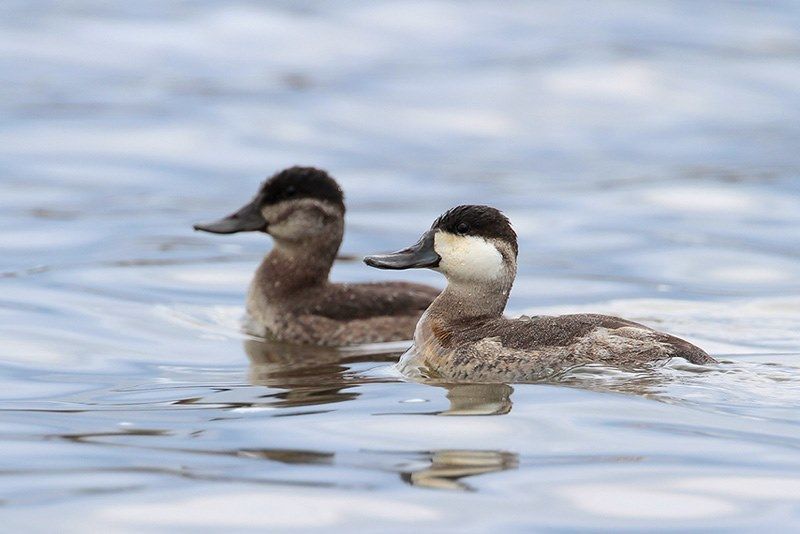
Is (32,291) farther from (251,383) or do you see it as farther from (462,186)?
(462,186)

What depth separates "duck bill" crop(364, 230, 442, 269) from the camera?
8531 mm

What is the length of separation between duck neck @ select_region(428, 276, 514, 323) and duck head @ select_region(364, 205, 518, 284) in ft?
0.10

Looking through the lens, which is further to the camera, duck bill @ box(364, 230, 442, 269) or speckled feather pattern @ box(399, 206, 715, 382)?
duck bill @ box(364, 230, 442, 269)

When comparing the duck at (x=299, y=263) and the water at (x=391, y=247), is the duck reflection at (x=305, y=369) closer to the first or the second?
the water at (x=391, y=247)

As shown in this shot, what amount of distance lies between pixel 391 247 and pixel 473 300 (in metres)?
5.77

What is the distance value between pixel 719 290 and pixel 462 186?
5444 mm

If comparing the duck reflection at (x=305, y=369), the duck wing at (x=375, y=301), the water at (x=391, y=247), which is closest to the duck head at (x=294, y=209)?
the duck wing at (x=375, y=301)

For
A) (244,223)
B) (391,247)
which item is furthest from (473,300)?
(391,247)

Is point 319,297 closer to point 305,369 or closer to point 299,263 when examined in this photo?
point 299,263

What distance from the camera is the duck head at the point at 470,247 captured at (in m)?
8.39

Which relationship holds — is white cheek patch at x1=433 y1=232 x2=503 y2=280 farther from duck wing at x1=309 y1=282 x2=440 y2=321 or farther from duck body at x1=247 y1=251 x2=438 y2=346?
duck wing at x1=309 y1=282 x2=440 y2=321

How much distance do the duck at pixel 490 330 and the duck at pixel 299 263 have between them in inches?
66.8

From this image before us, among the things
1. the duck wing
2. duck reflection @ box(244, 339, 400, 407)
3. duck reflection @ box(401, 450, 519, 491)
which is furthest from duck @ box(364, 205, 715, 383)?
the duck wing

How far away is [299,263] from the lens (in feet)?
35.7
